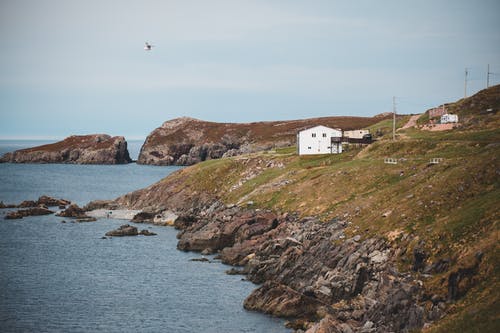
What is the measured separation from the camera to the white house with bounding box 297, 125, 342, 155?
123 metres

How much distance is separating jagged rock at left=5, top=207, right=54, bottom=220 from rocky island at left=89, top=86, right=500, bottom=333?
25.0m

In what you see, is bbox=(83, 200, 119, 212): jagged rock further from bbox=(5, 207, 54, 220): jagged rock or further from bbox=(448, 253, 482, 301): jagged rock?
bbox=(448, 253, 482, 301): jagged rock

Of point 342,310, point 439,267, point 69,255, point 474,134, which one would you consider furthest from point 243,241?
point 474,134

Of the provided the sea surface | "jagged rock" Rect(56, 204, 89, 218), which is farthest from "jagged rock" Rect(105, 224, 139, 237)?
"jagged rock" Rect(56, 204, 89, 218)

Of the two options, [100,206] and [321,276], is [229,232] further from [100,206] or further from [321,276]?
[100,206]

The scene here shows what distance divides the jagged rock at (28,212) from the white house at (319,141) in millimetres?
54718

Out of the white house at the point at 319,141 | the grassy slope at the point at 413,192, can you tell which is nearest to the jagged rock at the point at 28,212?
the grassy slope at the point at 413,192

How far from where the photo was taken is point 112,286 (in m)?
69.1

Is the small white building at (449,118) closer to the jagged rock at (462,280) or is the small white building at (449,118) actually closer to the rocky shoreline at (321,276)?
the rocky shoreline at (321,276)

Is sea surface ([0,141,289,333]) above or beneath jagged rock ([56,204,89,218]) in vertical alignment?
beneath

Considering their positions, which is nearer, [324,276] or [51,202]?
[324,276]

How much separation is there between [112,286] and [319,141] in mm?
65327

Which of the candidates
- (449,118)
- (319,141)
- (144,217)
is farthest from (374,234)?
(144,217)

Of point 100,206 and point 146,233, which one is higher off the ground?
point 100,206
